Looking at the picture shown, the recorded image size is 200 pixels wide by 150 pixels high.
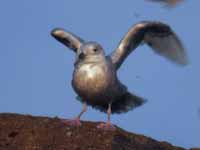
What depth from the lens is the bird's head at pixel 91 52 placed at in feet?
15.7

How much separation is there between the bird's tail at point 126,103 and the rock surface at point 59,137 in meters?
0.68

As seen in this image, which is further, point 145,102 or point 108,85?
point 145,102

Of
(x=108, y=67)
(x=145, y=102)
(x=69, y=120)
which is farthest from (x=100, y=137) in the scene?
(x=145, y=102)

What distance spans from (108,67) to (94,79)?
0.21 meters

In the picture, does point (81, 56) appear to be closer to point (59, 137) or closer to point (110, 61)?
point (110, 61)

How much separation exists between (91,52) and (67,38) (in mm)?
776

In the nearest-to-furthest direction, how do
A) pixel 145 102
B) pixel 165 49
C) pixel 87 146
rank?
pixel 87 146 < pixel 145 102 < pixel 165 49

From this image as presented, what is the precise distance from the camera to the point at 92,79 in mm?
4730

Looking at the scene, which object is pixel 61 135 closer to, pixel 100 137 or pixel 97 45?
pixel 100 137

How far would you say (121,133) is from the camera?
182 inches

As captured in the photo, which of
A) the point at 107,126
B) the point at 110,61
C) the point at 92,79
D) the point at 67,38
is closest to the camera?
the point at 107,126

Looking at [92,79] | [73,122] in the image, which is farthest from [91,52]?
[73,122]

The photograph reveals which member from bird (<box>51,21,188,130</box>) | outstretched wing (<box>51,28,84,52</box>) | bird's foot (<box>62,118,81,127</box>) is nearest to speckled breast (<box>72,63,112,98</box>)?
bird (<box>51,21,188,130</box>)

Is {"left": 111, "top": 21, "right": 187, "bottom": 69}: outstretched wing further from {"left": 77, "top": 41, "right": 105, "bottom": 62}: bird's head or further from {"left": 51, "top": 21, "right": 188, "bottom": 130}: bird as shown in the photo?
{"left": 77, "top": 41, "right": 105, "bottom": 62}: bird's head
